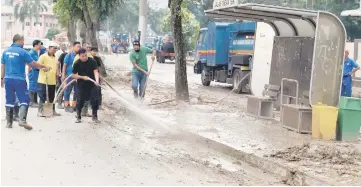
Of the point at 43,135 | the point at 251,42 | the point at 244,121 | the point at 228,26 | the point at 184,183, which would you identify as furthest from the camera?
the point at 228,26

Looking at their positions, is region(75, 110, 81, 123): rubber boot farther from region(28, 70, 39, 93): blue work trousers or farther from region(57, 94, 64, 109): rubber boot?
region(57, 94, 64, 109): rubber boot

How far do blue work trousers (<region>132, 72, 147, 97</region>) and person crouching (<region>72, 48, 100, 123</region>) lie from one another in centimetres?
273

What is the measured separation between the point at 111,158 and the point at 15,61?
356 cm

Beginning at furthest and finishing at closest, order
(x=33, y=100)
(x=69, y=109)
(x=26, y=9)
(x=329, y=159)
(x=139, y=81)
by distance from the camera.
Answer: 1. (x=26, y=9)
2. (x=139, y=81)
3. (x=33, y=100)
4. (x=69, y=109)
5. (x=329, y=159)

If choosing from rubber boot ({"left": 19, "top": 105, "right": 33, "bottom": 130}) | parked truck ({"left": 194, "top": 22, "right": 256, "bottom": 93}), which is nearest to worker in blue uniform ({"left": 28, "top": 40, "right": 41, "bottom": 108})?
rubber boot ({"left": 19, "top": 105, "right": 33, "bottom": 130})

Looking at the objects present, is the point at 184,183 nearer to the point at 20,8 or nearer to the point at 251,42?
the point at 251,42

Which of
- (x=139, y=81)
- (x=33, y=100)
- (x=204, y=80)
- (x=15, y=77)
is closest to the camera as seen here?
(x=15, y=77)

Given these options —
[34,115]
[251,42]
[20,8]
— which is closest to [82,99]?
[34,115]

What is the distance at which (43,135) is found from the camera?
1048 centimetres

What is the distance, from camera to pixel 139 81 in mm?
15312

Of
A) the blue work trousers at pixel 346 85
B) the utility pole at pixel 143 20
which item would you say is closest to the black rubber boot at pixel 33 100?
the blue work trousers at pixel 346 85

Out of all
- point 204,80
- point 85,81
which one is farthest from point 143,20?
point 85,81

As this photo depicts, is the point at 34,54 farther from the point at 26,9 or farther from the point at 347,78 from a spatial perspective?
the point at 26,9

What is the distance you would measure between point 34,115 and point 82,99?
1.71 meters
